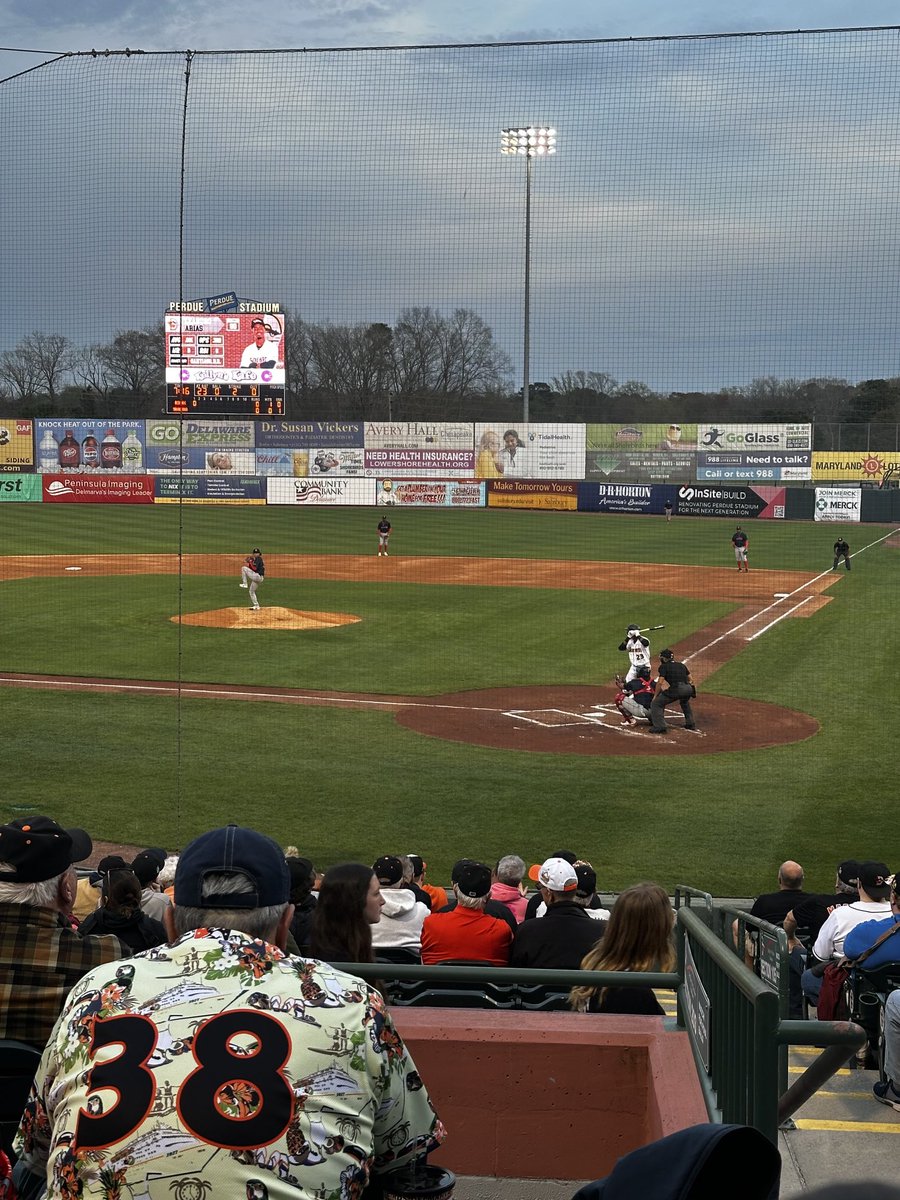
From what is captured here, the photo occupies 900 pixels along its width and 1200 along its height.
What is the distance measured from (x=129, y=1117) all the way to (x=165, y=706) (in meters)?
17.3

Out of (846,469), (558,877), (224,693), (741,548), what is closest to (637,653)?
(224,693)

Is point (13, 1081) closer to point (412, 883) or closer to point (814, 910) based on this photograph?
point (412, 883)

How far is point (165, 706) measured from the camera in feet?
62.1

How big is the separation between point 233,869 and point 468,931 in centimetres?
415

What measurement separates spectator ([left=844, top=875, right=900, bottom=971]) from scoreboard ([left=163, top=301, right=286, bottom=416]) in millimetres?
17429

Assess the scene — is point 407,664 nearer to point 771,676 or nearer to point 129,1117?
point 771,676

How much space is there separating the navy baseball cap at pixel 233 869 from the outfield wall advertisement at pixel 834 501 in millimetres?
49198

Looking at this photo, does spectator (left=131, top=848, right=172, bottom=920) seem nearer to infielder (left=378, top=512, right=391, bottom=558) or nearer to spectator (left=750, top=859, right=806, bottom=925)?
spectator (left=750, top=859, right=806, bottom=925)

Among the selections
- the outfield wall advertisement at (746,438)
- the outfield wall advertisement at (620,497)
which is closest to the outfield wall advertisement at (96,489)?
the outfield wall advertisement at (620,497)

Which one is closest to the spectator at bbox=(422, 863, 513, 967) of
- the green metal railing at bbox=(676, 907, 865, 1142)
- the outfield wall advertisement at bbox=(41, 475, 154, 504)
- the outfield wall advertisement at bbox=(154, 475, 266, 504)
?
the green metal railing at bbox=(676, 907, 865, 1142)

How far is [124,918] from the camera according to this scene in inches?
237

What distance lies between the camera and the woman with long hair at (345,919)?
504 cm

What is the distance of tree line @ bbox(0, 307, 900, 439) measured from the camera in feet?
66.1

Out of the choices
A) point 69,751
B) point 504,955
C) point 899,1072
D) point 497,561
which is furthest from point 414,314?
point 497,561
